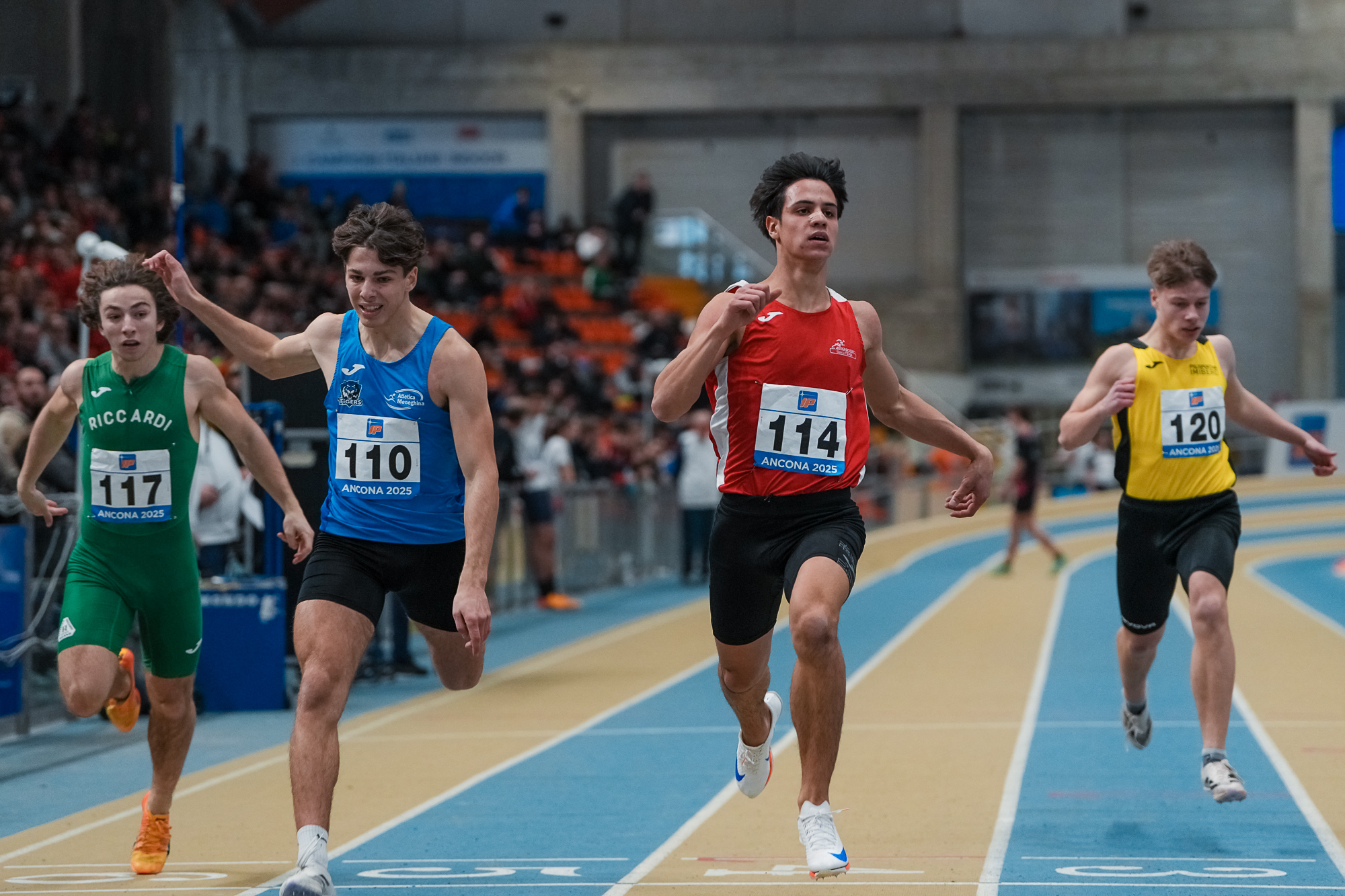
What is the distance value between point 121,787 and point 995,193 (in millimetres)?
31486

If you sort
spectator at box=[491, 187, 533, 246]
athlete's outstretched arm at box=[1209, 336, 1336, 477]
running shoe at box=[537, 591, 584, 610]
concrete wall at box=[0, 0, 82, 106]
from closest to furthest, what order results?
athlete's outstretched arm at box=[1209, 336, 1336, 477], running shoe at box=[537, 591, 584, 610], concrete wall at box=[0, 0, 82, 106], spectator at box=[491, 187, 533, 246]

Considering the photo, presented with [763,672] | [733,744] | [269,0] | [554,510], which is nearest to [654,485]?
[554,510]

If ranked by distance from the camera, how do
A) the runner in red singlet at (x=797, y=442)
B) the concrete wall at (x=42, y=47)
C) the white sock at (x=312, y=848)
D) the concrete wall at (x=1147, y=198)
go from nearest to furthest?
the white sock at (x=312, y=848), the runner in red singlet at (x=797, y=442), the concrete wall at (x=42, y=47), the concrete wall at (x=1147, y=198)

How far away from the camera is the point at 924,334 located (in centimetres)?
3591

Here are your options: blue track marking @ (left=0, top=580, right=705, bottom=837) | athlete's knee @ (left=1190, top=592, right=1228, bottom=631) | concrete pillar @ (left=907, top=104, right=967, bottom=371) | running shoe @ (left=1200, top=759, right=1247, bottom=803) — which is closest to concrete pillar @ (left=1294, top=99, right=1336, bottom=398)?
concrete pillar @ (left=907, top=104, right=967, bottom=371)

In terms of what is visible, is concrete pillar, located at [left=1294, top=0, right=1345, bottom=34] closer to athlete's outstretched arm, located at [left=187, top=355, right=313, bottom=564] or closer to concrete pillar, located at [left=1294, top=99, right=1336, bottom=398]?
concrete pillar, located at [left=1294, top=99, right=1336, bottom=398]

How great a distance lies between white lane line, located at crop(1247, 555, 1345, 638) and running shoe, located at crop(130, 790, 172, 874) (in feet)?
35.0

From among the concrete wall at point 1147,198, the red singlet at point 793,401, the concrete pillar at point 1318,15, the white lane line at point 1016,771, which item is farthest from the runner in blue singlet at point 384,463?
the concrete pillar at point 1318,15

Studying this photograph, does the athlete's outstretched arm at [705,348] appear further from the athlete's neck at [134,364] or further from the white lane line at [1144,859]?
the white lane line at [1144,859]

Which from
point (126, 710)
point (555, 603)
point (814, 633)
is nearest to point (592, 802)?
point (126, 710)

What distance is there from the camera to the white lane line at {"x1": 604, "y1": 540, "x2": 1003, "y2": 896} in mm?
5539

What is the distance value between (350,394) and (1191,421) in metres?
3.33

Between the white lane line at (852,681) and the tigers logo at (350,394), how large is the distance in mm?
1661

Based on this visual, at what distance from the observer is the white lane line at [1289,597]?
14839 mm
